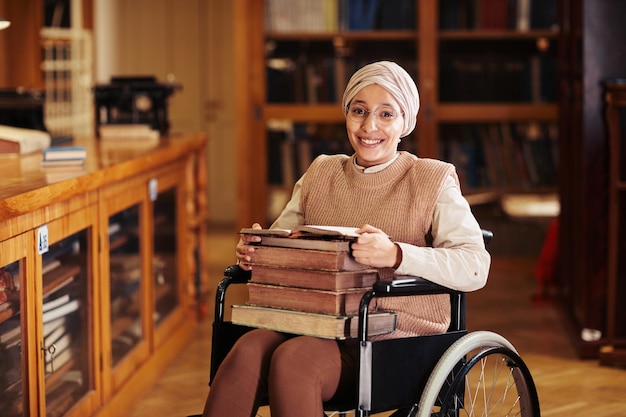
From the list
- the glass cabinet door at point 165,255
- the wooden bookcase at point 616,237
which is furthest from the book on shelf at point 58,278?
the wooden bookcase at point 616,237

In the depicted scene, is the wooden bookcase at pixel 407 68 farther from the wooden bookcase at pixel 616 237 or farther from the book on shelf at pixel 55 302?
the book on shelf at pixel 55 302

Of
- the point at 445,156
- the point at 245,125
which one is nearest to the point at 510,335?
the point at 445,156

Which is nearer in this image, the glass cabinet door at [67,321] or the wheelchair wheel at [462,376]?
the wheelchair wheel at [462,376]

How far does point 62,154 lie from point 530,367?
1.97 metres

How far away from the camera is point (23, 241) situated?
250cm

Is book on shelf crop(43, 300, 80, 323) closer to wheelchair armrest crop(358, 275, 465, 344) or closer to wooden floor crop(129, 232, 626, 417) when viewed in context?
wooden floor crop(129, 232, 626, 417)

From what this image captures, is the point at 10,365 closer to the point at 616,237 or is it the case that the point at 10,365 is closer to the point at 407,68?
the point at 616,237

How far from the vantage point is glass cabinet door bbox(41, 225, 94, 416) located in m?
2.77

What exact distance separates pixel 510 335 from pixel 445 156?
5.73 ft

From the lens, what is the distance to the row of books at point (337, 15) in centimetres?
600

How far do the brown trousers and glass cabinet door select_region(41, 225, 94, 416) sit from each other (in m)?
0.68

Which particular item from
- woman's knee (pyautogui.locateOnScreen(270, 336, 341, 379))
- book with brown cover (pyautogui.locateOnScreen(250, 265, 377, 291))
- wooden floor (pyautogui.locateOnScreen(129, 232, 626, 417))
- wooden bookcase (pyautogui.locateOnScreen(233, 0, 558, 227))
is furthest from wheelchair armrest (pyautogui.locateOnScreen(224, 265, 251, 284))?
wooden bookcase (pyautogui.locateOnScreen(233, 0, 558, 227))

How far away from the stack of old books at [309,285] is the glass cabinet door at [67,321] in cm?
68

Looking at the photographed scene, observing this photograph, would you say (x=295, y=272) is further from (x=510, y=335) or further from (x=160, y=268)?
(x=510, y=335)
